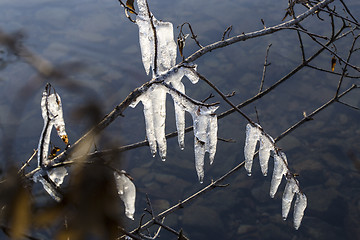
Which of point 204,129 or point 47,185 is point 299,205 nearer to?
point 204,129

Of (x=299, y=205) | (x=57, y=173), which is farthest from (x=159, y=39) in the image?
(x=299, y=205)

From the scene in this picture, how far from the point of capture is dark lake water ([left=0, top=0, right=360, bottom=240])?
4.91m

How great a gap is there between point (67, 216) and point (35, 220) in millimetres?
130

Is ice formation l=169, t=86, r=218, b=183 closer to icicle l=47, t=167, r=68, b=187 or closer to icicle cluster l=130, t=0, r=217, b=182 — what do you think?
icicle cluster l=130, t=0, r=217, b=182

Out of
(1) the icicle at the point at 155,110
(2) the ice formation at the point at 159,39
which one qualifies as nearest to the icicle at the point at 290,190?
(1) the icicle at the point at 155,110

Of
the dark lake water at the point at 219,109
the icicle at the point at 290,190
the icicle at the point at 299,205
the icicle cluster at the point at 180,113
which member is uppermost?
the icicle cluster at the point at 180,113

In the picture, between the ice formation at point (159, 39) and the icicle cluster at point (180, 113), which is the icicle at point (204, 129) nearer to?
the icicle cluster at point (180, 113)

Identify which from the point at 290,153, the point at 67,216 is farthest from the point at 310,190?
the point at 67,216

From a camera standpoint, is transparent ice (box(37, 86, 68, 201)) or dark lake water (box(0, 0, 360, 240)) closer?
transparent ice (box(37, 86, 68, 201))

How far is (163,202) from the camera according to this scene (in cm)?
499

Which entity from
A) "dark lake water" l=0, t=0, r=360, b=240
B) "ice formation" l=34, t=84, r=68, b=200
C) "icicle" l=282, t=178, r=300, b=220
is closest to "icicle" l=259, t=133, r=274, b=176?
"icicle" l=282, t=178, r=300, b=220

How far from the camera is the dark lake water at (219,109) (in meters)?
4.91

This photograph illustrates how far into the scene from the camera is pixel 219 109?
17.4 feet

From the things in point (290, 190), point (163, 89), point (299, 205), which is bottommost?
point (299, 205)
